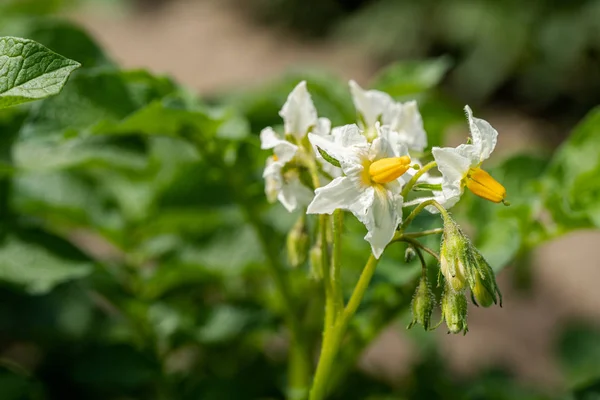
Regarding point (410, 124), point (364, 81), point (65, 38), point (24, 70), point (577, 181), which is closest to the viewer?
point (24, 70)

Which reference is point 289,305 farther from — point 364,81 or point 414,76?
point 364,81

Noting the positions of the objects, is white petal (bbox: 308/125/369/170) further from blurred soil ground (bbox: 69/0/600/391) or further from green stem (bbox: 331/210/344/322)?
blurred soil ground (bbox: 69/0/600/391)

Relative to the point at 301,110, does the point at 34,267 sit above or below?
below

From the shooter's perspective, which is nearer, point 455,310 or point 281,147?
point 455,310

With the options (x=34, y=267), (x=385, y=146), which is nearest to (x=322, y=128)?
(x=385, y=146)

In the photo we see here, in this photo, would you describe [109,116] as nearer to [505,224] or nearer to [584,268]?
[505,224]

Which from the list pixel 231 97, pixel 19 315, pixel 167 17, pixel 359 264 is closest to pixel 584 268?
pixel 231 97
